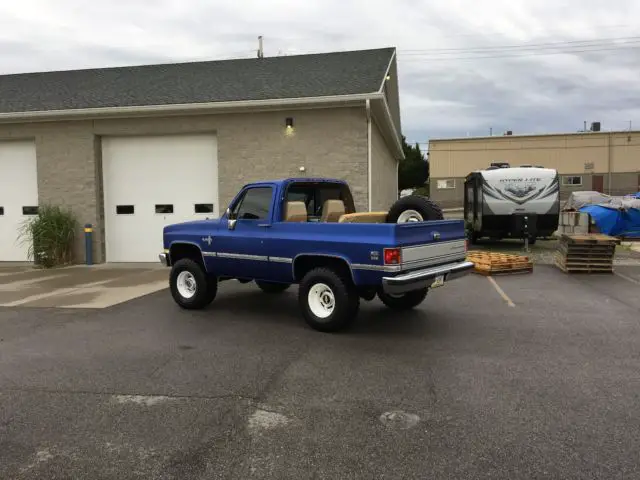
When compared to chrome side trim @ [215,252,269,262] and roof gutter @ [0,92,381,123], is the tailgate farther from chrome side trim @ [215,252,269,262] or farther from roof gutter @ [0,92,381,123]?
roof gutter @ [0,92,381,123]

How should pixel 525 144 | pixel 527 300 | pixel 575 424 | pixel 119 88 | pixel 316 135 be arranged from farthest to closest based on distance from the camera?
pixel 525 144
pixel 119 88
pixel 316 135
pixel 527 300
pixel 575 424

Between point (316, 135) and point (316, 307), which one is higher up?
point (316, 135)

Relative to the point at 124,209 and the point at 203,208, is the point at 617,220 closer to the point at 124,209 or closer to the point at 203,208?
the point at 203,208

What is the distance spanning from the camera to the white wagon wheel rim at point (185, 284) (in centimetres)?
828

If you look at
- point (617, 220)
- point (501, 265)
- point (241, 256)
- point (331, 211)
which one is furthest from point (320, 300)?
point (617, 220)

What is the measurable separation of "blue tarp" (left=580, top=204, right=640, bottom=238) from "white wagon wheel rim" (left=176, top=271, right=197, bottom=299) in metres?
15.3

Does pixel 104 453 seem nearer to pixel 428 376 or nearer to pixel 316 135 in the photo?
pixel 428 376

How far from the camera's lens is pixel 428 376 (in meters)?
4.99

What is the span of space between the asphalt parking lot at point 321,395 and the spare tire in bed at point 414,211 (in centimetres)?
139

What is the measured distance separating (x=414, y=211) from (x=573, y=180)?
37.5 meters

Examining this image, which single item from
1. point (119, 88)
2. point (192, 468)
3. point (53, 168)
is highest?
point (119, 88)

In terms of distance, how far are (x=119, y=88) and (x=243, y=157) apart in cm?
492

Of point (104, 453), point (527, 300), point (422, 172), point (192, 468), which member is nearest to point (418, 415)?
point (192, 468)

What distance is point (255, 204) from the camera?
7.49 metres
